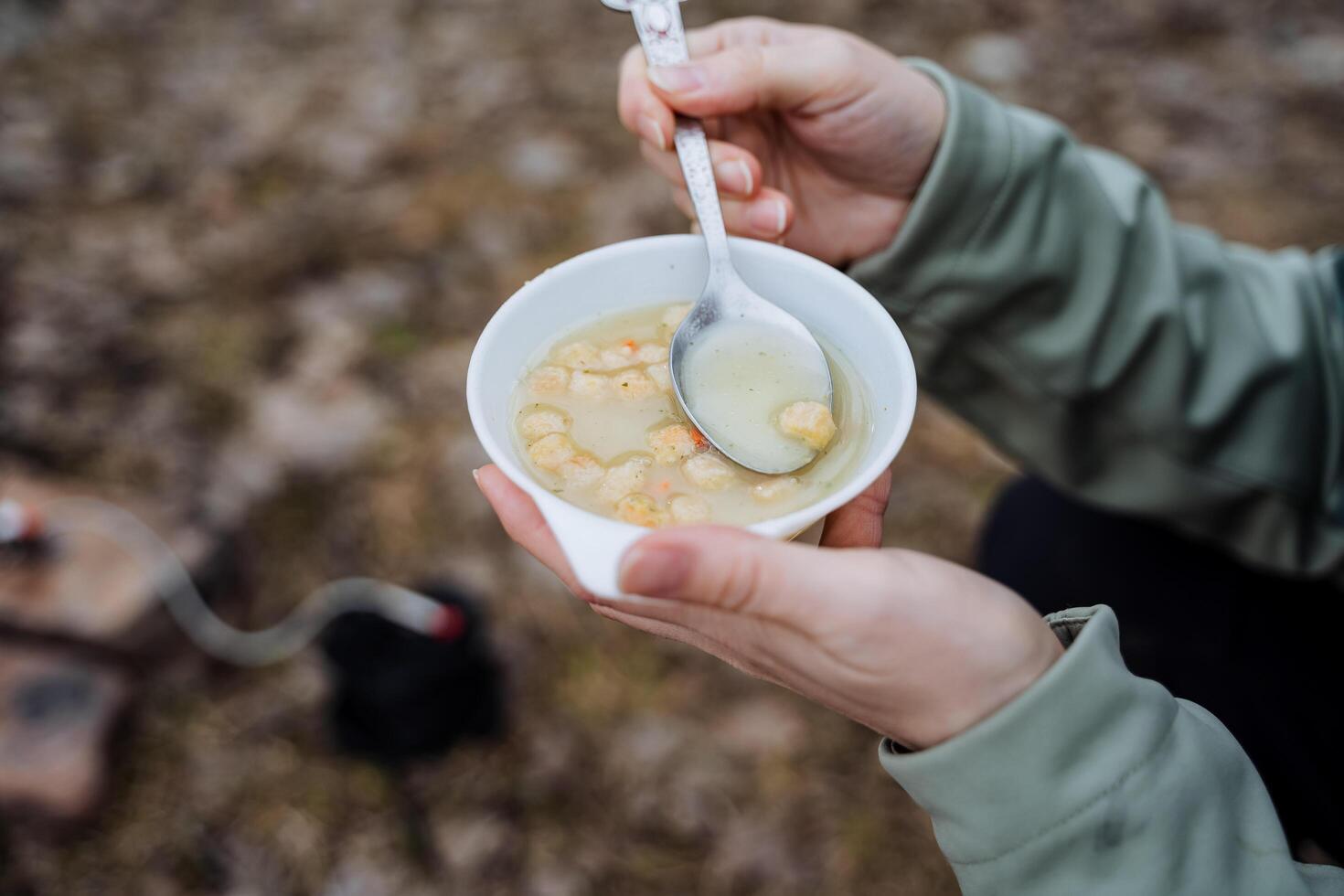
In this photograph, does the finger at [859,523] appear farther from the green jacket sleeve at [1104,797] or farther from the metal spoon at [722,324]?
the green jacket sleeve at [1104,797]

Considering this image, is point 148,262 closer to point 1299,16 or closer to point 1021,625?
point 1021,625

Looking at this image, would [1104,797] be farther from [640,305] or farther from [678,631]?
[640,305]

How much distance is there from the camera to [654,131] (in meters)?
1.67

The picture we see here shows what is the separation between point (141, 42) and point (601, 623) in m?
3.61

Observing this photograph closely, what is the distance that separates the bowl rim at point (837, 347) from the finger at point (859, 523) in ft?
0.50

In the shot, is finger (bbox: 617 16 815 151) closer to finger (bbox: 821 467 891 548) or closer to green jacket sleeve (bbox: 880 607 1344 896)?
finger (bbox: 821 467 891 548)

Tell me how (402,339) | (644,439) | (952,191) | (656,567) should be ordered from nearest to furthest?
(656,567)
(644,439)
(952,191)
(402,339)

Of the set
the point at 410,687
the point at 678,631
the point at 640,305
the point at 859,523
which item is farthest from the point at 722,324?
the point at 410,687

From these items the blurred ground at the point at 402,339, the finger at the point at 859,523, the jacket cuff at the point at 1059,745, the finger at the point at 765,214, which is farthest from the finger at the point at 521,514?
the blurred ground at the point at 402,339

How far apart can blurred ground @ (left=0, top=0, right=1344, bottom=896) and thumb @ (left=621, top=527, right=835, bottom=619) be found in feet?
4.73

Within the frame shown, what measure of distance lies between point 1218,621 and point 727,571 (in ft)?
4.16

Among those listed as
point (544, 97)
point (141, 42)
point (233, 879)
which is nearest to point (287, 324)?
point (544, 97)

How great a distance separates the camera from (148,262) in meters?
3.42

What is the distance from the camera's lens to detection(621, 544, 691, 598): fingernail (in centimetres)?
101
